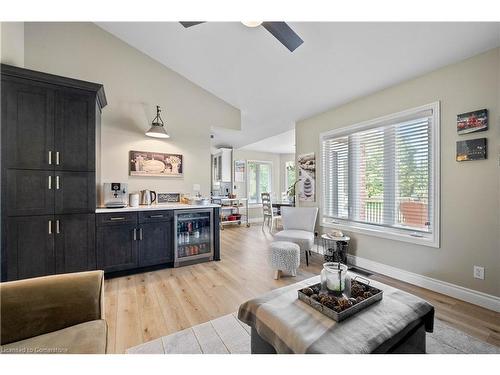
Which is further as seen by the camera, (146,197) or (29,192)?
(146,197)

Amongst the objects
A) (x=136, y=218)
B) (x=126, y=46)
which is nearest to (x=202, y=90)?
(x=126, y=46)

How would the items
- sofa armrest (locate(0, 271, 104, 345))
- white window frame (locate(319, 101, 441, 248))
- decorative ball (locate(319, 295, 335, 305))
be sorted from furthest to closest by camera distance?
white window frame (locate(319, 101, 441, 248)) < decorative ball (locate(319, 295, 335, 305)) < sofa armrest (locate(0, 271, 104, 345))

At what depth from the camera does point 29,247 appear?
7.51 feet

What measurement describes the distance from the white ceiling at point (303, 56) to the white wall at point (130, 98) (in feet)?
0.72

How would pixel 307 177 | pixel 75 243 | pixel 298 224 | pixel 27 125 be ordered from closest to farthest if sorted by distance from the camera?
1. pixel 27 125
2. pixel 75 243
3. pixel 298 224
4. pixel 307 177

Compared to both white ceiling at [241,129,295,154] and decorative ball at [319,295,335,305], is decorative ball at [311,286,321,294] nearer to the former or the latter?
decorative ball at [319,295,335,305]

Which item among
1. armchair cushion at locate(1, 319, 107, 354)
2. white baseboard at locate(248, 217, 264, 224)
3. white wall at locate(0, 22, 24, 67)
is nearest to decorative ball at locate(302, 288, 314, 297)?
armchair cushion at locate(1, 319, 107, 354)

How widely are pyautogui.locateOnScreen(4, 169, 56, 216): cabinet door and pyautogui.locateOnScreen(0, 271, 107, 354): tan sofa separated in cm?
143

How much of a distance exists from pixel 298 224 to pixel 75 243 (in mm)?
3090

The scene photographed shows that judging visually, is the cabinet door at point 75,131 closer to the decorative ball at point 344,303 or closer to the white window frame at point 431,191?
the decorative ball at point 344,303

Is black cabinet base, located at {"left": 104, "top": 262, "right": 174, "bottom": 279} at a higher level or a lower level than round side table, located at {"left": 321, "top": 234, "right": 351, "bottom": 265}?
lower

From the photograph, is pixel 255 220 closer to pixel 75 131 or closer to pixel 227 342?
pixel 75 131

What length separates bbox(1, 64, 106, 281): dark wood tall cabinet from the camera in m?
2.20

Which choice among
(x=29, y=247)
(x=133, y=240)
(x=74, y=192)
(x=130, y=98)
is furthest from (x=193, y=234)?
(x=130, y=98)
